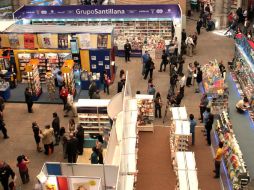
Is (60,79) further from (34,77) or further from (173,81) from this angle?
(173,81)

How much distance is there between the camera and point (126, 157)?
1270 centimetres

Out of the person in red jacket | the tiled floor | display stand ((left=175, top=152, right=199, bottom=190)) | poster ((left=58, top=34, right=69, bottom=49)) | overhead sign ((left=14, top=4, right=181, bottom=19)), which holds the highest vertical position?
overhead sign ((left=14, top=4, right=181, bottom=19))

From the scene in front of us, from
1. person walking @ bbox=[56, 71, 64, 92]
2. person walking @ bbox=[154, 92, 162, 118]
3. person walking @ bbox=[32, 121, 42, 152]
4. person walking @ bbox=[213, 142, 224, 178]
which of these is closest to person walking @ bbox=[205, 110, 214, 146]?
person walking @ bbox=[213, 142, 224, 178]

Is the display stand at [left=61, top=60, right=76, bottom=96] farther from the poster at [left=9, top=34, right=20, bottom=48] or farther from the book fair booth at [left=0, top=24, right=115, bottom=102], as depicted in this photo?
the poster at [left=9, top=34, right=20, bottom=48]

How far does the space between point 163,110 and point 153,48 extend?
5.73 metres

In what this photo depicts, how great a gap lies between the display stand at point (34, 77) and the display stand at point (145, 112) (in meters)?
5.16

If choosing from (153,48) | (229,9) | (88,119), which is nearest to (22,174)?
(88,119)

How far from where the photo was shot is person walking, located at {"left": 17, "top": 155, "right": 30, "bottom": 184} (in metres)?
13.1

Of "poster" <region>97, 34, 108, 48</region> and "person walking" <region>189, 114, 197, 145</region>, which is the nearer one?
"person walking" <region>189, 114, 197, 145</region>

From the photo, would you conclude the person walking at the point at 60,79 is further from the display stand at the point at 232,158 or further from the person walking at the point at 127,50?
the display stand at the point at 232,158

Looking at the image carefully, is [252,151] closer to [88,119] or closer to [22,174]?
[88,119]

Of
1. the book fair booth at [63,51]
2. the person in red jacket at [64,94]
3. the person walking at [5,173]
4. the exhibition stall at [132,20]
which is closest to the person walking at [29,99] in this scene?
the person in red jacket at [64,94]

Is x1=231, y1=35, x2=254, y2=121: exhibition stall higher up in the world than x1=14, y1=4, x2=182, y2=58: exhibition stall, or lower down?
lower down

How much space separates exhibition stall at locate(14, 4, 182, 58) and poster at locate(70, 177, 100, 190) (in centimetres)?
1254
